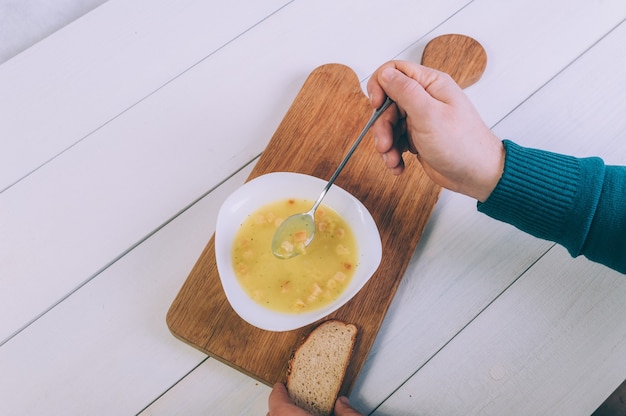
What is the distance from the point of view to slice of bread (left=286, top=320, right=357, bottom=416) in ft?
3.51

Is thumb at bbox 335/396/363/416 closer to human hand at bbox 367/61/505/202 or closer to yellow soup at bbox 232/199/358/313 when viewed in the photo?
yellow soup at bbox 232/199/358/313

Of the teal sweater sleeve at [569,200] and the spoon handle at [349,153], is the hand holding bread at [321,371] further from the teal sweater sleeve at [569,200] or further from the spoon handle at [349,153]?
the teal sweater sleeve at [569,200]

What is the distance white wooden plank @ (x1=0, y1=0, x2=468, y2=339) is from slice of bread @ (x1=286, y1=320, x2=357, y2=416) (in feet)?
1.41

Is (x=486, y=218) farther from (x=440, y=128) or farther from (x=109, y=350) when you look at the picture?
(x=109, y=350)

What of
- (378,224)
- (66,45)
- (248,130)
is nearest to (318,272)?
(378,224)

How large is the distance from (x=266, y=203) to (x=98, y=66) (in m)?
0.57

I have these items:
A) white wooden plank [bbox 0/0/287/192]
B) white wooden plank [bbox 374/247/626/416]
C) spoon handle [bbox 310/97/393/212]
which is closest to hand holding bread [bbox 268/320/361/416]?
white wooden plank [bbox 374/247/626/416]

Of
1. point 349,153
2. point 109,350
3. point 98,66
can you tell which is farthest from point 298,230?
point 98,66

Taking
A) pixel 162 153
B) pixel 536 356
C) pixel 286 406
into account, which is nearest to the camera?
pixel 286 406

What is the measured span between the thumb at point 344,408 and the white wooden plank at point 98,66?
82 cm

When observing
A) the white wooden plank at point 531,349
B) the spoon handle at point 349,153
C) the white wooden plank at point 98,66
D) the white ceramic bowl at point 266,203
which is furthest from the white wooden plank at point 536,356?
the white wooden plank at point 98,66

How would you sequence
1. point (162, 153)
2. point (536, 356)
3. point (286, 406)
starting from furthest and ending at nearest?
point (162, 153)
point (536, 356)
point (286, 406)

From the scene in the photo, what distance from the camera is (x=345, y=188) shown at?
46.7 inches

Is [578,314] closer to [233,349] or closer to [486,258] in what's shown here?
[486,258]
